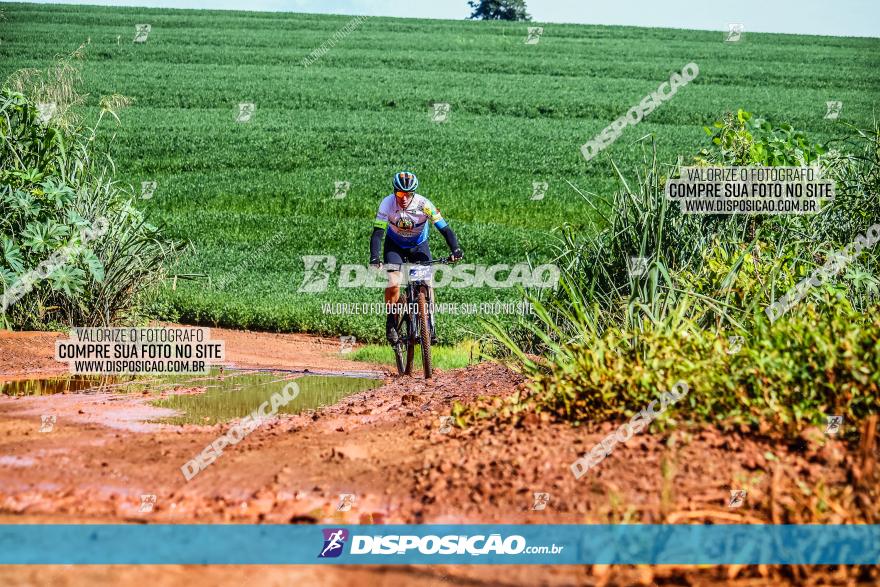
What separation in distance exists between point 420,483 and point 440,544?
612 millimetres

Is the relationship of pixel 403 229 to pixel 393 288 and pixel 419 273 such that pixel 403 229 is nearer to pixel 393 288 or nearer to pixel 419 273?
pixel 419 273

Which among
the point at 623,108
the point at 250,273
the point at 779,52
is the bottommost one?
the point at 250,273

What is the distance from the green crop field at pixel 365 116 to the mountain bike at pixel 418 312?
3.49 ft

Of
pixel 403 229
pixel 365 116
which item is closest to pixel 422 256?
pixel 403 229

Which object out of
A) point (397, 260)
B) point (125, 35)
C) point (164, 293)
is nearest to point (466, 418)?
point (397, 260)

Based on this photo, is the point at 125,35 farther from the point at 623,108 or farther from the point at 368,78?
the point at 623,108

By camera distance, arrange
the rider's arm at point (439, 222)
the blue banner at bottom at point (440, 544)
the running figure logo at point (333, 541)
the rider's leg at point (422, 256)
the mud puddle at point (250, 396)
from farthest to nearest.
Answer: the rider's leg at point (422, 256)
the rider's arm at point (439, 222)
the mud puddle at point (250, 396)
the running figure logo at point (333, 541)
the blue banner at bottom at point (440, 544)

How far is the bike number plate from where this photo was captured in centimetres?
995

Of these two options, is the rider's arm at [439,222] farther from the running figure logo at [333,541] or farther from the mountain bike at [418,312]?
the running figure logo at [333,541]

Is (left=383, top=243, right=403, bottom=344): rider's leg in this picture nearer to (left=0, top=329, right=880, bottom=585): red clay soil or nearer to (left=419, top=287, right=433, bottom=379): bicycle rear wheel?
(left=419, top=287, right=433, bottom=379): bicycle rear wheel

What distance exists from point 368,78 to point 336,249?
2375cm

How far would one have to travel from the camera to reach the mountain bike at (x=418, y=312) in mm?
9859

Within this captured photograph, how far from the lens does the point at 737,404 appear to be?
17.2 feet

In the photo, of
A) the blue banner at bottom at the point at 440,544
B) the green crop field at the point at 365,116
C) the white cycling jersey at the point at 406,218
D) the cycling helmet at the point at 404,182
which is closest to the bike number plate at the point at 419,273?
the white cycling jersey at the point at 406,218
